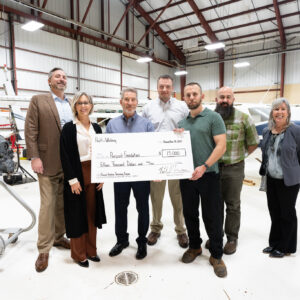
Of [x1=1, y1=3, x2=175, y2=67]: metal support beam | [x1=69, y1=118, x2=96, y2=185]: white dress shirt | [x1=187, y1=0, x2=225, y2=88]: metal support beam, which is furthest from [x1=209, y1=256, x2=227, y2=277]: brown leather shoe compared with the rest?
[x1=187, y1=0, x2=225, y2=88]: metal support beam

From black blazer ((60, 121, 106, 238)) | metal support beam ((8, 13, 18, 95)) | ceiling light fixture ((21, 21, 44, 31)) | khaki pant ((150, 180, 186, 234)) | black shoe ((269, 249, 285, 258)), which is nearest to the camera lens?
black blazer ((60, 121, 106, 238))

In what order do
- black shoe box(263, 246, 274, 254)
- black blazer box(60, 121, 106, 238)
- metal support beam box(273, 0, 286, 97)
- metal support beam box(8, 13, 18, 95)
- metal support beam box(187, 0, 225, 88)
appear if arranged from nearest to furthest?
black blazer box(60, 121, 106, 238) < black shoe box(263, 246, 274, 254) < metal support beam box(8, 13, 18, 95) < metal support beam box(273, 0, 286, 97) < metal support beam box(187, 0, 225, 88)

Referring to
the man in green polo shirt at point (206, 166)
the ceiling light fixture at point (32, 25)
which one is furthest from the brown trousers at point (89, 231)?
the ceiling light fixture at point (32, 25)

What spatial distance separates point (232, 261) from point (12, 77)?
1214cm

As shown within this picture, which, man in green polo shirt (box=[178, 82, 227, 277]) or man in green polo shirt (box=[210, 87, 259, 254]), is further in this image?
man in green polo shirt (box=[210, 87, 259, 254])

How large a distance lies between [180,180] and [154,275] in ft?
2.97

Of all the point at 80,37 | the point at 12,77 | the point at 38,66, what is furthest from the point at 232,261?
the point at 80,37

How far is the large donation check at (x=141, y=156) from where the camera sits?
214cm

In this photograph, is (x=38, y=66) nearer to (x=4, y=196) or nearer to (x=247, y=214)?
(x=4, y=196)

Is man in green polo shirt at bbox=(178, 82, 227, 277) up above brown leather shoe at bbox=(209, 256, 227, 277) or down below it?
above

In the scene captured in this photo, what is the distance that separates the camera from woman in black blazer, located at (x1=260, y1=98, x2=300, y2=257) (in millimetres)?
2197

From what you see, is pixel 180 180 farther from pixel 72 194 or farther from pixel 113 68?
pixel 113 68

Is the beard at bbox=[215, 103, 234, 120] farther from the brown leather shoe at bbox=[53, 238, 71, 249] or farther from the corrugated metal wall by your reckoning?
the corrugated metal wall

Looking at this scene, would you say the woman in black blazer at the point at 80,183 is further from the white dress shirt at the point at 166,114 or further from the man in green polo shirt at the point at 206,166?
the man in green polo shirt at the point at 206,166
